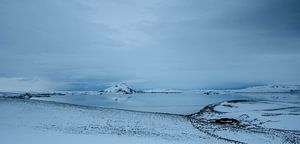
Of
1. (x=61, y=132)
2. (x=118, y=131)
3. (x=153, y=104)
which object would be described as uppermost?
(x=61, y=132)

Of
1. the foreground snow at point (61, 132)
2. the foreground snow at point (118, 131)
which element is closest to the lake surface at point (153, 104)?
the foreground snow at point (118, 131)

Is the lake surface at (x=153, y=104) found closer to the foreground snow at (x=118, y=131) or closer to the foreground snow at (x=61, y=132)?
the foreground snow at (x=118, y=131)

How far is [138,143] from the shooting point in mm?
22078

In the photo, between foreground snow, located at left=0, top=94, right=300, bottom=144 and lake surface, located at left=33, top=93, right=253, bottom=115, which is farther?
lake surface, located at left=33, top=93, right=253, bottom=115

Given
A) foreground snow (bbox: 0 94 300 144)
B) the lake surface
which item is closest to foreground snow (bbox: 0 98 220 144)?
foreground snow (bbox: 0 94 300 144)

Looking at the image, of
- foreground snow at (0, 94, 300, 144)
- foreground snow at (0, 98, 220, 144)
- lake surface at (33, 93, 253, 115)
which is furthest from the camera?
lake surface at (33, 93, 253, 115)

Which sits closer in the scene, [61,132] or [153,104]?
[61,132]

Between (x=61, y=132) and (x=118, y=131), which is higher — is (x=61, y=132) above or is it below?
above

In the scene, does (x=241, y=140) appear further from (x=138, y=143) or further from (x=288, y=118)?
(x=288, y=118)

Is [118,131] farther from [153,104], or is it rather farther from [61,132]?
[153,104]

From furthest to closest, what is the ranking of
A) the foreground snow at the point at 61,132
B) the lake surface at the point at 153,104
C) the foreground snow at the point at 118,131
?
the lake surface at the point at 153,104 → the foreground snow at the point at 118,131 → the foreground snow at the point at 61,132

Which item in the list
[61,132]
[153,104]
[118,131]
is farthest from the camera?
[153,104]

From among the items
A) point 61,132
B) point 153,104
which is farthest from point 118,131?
point 153,104

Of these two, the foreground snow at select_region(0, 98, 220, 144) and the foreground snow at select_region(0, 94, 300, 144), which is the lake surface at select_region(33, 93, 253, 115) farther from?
the foreground snow at select_region(0, 98, 220, 144)
